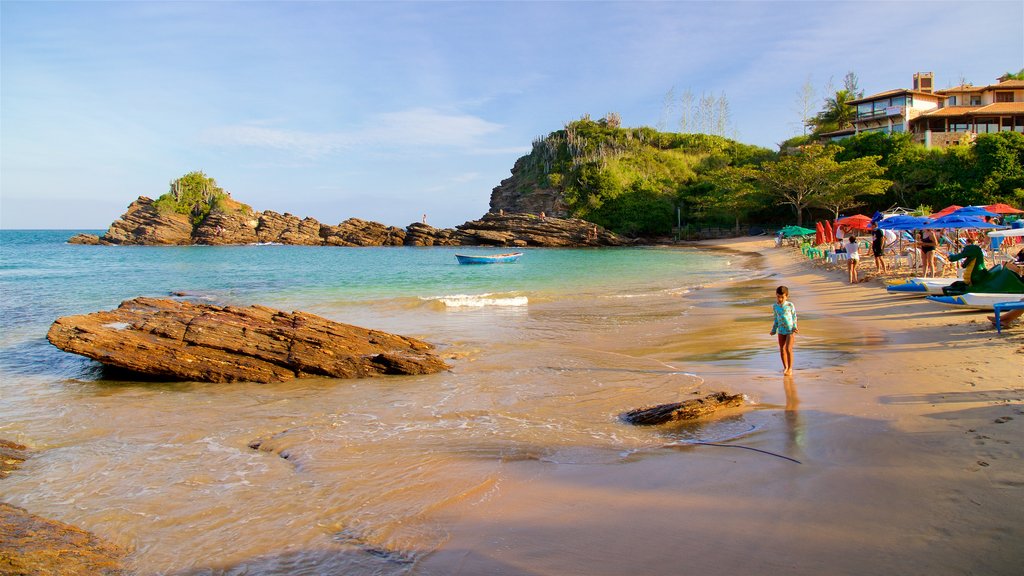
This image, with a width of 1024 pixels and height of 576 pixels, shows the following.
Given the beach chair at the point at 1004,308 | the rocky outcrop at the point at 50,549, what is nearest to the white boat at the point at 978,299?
the beach chair at the point at 1004,308

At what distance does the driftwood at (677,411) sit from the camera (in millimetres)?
6496

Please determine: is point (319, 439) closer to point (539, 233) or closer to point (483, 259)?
point (483, 259)

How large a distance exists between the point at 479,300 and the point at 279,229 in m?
65.6

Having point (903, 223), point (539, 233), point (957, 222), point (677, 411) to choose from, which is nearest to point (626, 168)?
point (539, 233)

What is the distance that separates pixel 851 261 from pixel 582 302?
8.69 meters

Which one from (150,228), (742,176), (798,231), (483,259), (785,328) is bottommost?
(785,328)

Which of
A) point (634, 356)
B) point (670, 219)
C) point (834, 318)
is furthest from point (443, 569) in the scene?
point (670, 219)

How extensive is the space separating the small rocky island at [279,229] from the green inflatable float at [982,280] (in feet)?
172

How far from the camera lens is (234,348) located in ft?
31.4

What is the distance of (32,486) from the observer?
5.44m

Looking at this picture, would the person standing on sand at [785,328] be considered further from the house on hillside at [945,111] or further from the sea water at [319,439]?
the house on hillside at [945,111]

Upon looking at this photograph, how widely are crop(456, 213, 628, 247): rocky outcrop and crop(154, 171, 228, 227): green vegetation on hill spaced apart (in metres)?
36.3

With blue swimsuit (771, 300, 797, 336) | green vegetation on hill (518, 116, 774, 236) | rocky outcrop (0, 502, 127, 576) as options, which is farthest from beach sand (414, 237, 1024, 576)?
green vegetation on hill (518, 116, 774, 236)

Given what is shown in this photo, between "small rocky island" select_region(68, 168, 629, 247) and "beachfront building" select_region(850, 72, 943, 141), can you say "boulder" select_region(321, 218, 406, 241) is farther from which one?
"beachfront building" select_region(850, 72, 943, 141)
